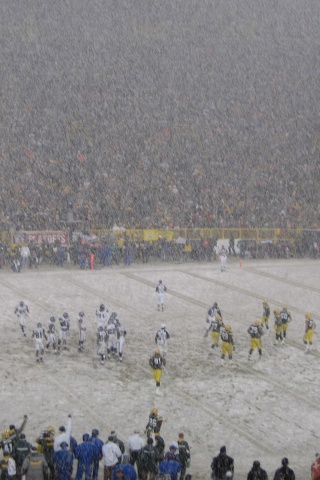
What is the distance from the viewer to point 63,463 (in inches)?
563

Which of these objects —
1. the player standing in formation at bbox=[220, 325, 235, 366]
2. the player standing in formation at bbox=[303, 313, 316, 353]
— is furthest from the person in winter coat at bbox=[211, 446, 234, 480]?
the player standing in formation at bbox=[303, 313, 316, 353]

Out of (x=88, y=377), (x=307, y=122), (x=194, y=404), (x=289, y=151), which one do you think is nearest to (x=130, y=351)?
(x=88, y=377)

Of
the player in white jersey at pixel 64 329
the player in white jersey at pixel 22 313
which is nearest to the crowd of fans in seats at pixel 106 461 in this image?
the player in white jersey at pixel 64 329

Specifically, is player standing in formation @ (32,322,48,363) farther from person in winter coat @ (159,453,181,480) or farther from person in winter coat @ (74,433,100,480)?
person in winter coat @ (159,453,181,480)

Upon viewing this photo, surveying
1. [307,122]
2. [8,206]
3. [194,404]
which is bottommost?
[194,404]

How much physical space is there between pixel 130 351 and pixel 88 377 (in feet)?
8.33

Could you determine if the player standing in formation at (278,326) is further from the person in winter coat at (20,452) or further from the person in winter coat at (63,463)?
the person in winter coat at (20,452)

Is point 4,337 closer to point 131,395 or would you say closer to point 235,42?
point 131,395

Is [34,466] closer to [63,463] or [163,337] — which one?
[63,463]

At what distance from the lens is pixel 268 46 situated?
6225 cm

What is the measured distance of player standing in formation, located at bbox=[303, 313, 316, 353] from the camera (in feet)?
77.0

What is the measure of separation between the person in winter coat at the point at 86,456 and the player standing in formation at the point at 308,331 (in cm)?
1028

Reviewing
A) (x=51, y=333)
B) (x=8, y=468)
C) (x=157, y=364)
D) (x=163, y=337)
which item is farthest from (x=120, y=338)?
(x=8, y=468)

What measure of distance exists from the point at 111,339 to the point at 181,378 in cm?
258
